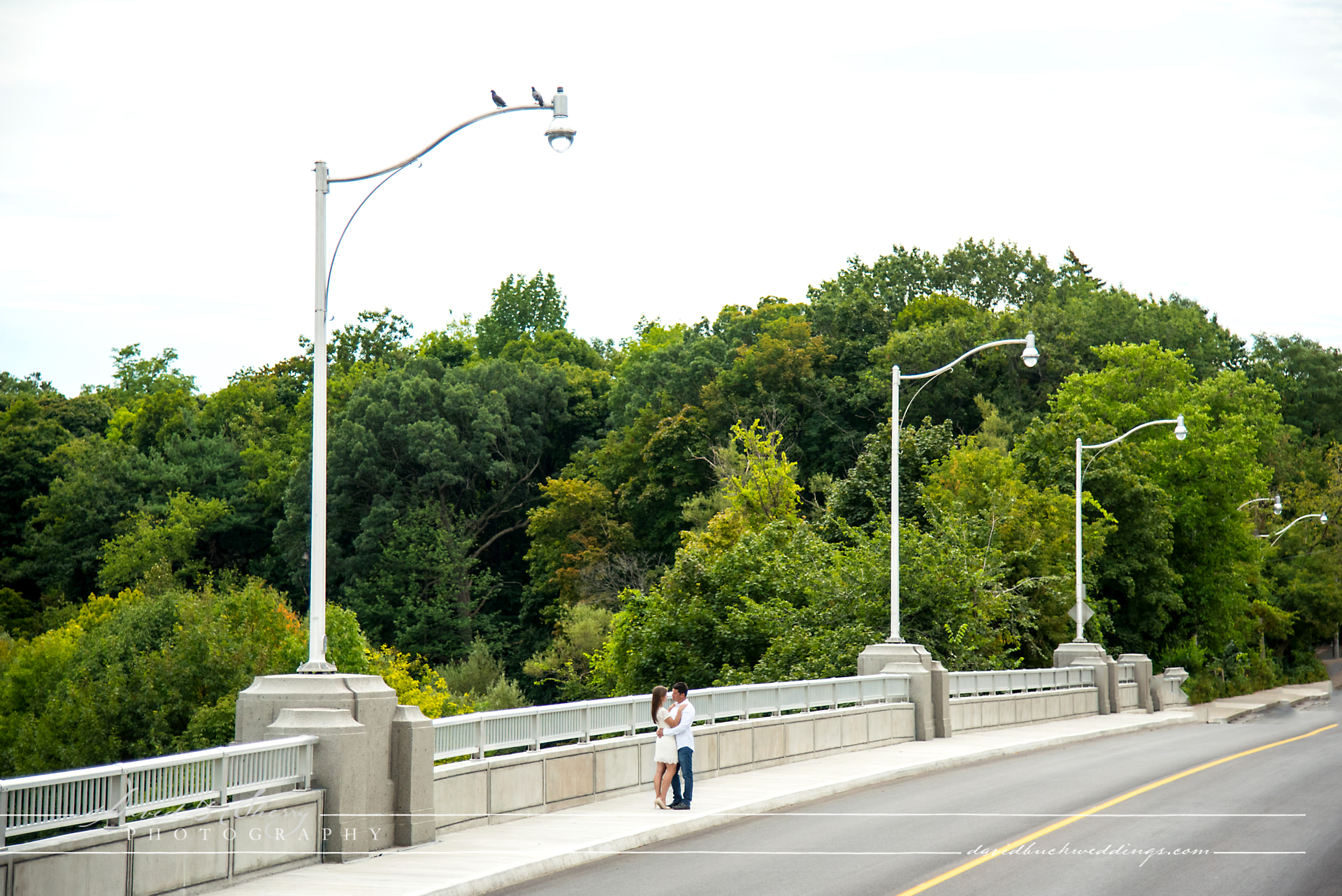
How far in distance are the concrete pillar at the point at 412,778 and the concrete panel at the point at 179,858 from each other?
7.16ft

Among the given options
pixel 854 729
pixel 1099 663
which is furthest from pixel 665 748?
pixel 1099 663

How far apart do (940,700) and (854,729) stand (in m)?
3.50

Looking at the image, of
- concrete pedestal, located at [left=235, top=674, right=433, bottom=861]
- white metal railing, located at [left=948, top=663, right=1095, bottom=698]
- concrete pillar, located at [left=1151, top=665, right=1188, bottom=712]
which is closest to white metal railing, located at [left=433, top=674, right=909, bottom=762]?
concrete pedestal, located at [left=235, top=674, right=433, bottom=861]

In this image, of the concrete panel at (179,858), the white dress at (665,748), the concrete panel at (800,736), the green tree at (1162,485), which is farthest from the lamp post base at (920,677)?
the green tree at (1162,485)

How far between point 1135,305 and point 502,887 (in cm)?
→ 7420

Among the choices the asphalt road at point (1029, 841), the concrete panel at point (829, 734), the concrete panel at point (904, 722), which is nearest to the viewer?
the asphalt road at point (1029, 841)

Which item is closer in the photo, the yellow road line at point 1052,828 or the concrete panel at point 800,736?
the yellow road line at point 1052,828

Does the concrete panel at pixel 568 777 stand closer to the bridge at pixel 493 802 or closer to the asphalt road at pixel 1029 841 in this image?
the bridge at pixel 493 802

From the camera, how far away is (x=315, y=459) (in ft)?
44.7

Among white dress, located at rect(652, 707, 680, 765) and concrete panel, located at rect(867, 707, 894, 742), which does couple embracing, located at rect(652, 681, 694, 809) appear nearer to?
white dress, located at rect(652, 707, 680, 765)

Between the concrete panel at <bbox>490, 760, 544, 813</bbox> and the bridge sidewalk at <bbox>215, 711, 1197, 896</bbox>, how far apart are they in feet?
0.59

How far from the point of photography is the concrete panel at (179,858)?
32.3ft

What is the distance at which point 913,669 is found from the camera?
84.1ft

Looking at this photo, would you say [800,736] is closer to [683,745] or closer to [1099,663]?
[683,745]
